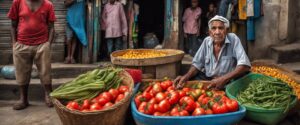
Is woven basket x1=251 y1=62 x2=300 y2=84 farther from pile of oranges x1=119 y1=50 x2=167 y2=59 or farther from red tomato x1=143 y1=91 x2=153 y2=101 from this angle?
red tomato x1=143 y1=91 x2=153 y2=101

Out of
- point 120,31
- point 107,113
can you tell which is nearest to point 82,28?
point 120,31

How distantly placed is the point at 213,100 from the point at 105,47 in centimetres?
510

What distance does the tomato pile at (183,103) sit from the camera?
3.34 metres

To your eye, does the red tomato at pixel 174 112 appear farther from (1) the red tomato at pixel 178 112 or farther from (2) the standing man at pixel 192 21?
(2) the standing man at pixel 192 21

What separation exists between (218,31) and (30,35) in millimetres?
2950

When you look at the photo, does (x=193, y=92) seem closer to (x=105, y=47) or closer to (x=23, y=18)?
(x=23, y=18)

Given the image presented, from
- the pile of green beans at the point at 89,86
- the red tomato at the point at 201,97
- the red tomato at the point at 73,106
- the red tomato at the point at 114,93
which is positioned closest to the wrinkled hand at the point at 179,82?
the red tomato at the point at 201,97

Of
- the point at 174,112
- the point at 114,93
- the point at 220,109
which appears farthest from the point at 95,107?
the point at 220,109

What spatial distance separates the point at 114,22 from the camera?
7680mm

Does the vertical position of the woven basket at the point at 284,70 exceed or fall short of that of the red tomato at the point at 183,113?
it exceeds it

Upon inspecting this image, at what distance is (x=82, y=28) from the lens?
25.1 ft

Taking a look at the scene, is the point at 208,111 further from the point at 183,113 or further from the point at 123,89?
the point at 123,89

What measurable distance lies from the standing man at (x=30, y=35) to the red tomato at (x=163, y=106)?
3.04 meters

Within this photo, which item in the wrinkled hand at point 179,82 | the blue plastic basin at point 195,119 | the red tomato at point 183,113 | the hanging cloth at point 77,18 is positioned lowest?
the blue plastic basin at point 195,119
